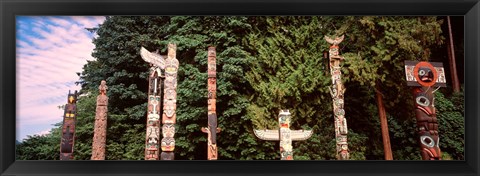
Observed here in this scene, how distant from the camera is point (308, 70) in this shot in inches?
350

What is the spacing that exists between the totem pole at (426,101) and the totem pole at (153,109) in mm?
3865

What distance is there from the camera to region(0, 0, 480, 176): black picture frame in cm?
411

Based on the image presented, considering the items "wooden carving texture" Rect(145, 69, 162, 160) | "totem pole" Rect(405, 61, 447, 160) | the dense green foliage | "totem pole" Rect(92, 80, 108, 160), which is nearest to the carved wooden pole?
"wooden carving texture" Rect(145, 69, 162, 160)

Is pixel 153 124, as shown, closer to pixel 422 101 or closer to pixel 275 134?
pixel 275 134

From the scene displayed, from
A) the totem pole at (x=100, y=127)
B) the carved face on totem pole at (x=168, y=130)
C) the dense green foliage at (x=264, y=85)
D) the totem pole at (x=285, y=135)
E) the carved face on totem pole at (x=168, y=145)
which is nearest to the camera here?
the carved face on totem pole at (x=168, y=145)

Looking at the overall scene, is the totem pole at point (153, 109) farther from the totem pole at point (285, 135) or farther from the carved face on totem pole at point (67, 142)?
the totem pole at point (285, 135)

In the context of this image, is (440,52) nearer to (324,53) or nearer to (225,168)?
(324,53)

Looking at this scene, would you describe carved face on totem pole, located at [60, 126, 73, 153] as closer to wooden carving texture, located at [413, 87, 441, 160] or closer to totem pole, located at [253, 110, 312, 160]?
totem pole, located at [253, 110, 312, 160]

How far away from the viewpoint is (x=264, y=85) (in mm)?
8586

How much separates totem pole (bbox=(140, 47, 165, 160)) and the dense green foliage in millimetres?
1682

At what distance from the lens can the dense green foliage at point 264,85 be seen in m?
8.54
